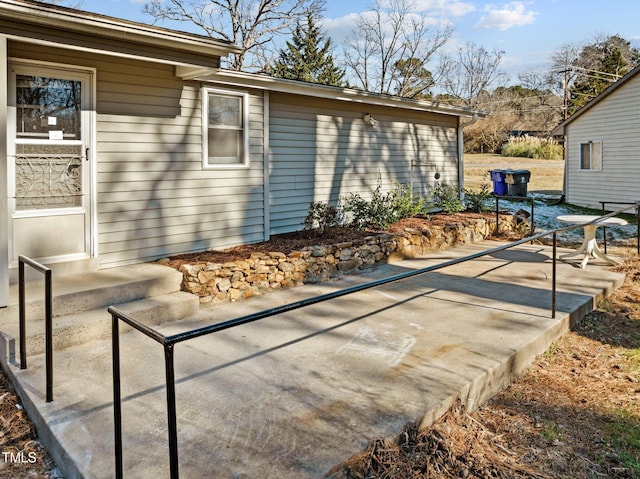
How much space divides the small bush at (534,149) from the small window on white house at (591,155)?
42.8 feet

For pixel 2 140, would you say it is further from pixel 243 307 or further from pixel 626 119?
pixel 626 119

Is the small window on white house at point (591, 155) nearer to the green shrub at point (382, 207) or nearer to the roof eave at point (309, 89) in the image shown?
the roof eave at point (309, 89)

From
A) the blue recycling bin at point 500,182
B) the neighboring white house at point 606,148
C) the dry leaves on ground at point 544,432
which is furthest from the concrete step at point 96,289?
the blue recycling bin at point 500,182

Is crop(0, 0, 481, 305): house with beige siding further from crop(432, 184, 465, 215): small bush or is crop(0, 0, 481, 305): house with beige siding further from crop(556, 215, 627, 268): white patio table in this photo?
crop(556, 215, 627, 268): white patio table

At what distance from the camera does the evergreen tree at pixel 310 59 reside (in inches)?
1194

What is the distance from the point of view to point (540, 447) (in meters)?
2.91

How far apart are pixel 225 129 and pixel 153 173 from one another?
131 centimetres

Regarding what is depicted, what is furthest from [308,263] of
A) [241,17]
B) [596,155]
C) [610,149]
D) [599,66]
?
[599,66]

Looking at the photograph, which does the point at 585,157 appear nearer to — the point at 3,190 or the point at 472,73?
the point at 3,190

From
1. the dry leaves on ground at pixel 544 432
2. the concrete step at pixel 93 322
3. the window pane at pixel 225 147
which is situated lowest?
the dry leaves on ground at pixel 544 432

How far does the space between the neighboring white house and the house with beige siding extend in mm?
9815

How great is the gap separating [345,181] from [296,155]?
4.38 feet

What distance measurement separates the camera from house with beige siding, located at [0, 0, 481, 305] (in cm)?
470

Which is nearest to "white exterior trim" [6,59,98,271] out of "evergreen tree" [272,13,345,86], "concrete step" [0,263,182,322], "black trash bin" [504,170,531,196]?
"concrete step" [0,263,182,322]
